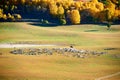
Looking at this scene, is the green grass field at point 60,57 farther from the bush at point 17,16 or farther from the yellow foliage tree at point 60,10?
the yellow foliage tree at point 60,10

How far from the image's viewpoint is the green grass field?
5.46m

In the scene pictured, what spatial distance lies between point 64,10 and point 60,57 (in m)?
1.14

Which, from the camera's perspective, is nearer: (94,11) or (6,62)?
(6,62)

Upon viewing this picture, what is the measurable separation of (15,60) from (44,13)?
1.28m

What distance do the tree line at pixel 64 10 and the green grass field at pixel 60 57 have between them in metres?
0.18

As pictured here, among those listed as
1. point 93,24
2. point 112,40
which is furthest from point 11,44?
point 112,40

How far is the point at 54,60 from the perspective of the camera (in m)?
5.67

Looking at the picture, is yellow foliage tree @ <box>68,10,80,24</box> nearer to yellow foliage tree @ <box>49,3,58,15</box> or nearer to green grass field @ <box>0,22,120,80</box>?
green grass field @ <box>0,22,120,80</box>

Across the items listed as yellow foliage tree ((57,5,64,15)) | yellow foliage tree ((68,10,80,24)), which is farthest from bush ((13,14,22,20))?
yellow foliage tree ((68,10,80,24))

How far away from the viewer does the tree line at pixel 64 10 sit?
5805mm

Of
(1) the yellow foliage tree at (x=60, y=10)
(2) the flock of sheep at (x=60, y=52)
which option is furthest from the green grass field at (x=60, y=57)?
(1) the yellow foliage tree at (x=60, y=10)

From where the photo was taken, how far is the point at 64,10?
241 inches

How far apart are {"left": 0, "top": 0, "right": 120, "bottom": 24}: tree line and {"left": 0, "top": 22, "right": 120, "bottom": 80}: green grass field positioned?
0.18 metres

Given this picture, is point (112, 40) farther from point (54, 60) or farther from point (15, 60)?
point (15, 60)
